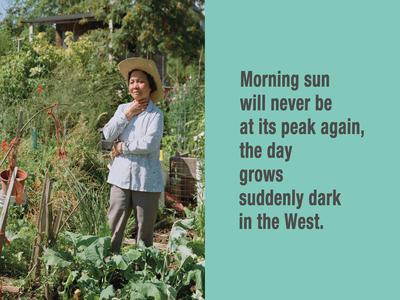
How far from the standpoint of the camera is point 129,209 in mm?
3521

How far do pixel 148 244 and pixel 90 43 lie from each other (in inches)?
364

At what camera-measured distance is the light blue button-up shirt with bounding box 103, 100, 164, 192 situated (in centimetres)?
337

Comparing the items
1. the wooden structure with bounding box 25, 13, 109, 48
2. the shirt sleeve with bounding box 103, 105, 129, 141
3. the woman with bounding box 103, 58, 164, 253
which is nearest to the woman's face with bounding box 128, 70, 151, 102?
the woman with bounding box 103, 58, 164, 253

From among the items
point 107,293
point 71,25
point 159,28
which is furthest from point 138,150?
point 71,25

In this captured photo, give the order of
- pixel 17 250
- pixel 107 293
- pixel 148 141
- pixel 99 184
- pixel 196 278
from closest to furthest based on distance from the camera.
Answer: pixel 107 293
pixel 196 278
pixel 148 141
pixel 17 250
pixel 99 184

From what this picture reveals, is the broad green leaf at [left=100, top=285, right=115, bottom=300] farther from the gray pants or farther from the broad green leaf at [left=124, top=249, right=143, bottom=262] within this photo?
the gray pants

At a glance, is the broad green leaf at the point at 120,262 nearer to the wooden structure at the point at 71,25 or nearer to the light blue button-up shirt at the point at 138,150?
the light blue button-up shirt at the point at 138,150

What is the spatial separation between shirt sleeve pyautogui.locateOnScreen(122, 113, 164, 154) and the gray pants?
0.27 m

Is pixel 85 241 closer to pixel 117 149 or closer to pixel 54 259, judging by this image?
pixel 54 259

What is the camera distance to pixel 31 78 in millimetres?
9141

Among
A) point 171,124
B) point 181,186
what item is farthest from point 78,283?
point 171,124

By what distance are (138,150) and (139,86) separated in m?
0.43

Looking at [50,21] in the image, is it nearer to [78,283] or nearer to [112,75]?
[112,75]

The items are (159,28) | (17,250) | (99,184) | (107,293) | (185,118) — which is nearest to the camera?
(107,293)
